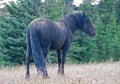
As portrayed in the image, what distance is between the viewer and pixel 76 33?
123 feet

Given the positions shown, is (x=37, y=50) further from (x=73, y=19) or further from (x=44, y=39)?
(x=73, y=19)

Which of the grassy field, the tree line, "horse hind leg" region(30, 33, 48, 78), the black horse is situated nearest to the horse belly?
the black horse

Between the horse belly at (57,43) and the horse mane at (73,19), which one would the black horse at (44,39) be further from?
the horse mane at (73,19)

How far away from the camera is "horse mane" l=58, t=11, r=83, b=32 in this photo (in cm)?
872

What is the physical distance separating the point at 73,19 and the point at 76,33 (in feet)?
94.3

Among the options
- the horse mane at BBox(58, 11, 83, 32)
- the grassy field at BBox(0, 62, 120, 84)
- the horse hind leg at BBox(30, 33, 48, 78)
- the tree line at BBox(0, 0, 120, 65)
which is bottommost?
the tree line at BBox(0, 0, 120, 65)

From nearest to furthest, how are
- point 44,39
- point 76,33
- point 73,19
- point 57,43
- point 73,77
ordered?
point 73,77, point 44,39, point 57,43, point 73,19, point 76,33

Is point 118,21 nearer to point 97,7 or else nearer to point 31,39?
point 97,7

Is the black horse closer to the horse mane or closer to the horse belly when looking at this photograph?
the horse belly

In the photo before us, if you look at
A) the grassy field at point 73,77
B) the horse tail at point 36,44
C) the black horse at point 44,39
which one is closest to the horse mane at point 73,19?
the black horse at point 44,39

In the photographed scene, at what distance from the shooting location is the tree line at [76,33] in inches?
885

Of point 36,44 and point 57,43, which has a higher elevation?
point 36,44

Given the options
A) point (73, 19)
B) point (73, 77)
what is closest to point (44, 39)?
point (73, 77)

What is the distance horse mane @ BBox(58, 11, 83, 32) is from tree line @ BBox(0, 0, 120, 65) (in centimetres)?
1275
